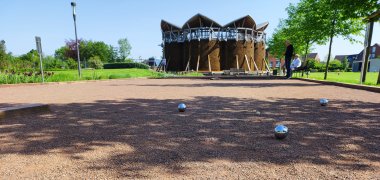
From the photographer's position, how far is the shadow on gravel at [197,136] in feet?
8.35

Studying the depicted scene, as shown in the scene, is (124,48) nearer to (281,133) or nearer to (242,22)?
(242,22)

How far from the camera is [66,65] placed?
57.9 meters

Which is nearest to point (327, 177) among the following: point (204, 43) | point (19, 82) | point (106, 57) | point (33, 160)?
point (33, 160)

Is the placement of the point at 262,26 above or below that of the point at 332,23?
above

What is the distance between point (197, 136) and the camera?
337 centimetres

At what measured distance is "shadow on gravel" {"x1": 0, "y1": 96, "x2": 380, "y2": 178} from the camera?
8.35ft

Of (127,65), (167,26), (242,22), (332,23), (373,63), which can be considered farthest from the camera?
(373,63)

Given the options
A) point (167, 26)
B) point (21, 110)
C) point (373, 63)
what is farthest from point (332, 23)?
point (373, 63)

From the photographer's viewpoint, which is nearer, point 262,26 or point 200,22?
point 200,22

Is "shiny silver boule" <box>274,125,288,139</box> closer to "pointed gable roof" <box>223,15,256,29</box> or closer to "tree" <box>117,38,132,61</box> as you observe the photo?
"pointed gable roof" <box>223,15,256,29</box>

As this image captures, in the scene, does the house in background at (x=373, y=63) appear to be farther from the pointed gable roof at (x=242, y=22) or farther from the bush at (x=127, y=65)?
the bush at (x=127, y=65)

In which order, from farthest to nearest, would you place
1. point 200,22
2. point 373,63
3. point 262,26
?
point 373,63, point 262,26, point 200,22

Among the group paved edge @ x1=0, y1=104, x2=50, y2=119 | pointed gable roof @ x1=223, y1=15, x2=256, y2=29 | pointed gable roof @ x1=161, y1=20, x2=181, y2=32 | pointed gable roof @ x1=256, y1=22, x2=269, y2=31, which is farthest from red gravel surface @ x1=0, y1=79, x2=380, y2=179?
pointed gable roof @ x1=256, y1=22, x2=269, y2=31

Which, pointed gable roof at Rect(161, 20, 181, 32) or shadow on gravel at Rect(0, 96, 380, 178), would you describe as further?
pointed gable roof at Rect(161, 20, 181, 32)
